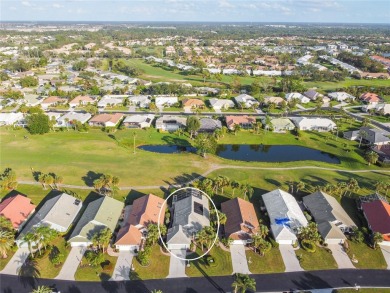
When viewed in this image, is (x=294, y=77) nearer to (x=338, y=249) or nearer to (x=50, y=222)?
(x=338, y=249)

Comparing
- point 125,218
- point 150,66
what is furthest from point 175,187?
point 150,66

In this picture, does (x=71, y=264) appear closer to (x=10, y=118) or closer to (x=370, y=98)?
(x=10, y=118)

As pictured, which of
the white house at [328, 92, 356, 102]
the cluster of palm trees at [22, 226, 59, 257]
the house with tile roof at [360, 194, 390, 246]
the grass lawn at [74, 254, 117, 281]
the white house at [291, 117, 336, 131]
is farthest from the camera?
the white house at [328, 92, 356, 102]

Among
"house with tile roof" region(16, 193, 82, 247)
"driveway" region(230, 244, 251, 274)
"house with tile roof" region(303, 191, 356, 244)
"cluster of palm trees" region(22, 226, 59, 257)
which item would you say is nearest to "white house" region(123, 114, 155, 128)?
"house with tile roof" region(16, 193, 82, 247)

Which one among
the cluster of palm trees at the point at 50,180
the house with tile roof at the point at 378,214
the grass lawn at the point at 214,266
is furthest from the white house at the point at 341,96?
the cluster of palm trees at the point at 50,180

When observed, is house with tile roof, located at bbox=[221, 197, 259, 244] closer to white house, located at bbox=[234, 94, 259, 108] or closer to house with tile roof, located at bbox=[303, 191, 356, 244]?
house with tile roof, located at bbox=[303, 191, 356, 244]

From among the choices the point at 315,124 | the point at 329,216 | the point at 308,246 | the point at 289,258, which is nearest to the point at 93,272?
the point at 289,258
